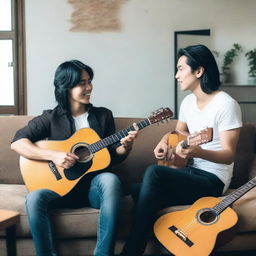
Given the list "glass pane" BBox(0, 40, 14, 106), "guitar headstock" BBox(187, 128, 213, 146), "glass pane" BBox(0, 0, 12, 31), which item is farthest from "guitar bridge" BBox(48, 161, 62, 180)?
"glass pane" BBox(0, 0, 12, 31)

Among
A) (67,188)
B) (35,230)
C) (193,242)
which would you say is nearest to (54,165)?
(67,188)

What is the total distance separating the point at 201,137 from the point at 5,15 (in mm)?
3746

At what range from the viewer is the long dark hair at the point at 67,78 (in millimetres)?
2320

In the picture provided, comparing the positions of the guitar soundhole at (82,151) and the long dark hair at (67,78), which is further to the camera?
the long dark hair at (67,78)

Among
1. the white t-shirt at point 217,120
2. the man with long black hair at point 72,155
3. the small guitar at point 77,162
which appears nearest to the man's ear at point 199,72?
the white t-shirt at point 217,120

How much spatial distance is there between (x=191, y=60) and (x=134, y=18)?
282 cm

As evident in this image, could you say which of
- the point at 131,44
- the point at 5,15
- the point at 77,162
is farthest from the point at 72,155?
the point at 5,15

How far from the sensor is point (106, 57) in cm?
489

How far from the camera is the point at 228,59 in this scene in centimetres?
499

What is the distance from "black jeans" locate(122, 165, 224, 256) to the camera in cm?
193

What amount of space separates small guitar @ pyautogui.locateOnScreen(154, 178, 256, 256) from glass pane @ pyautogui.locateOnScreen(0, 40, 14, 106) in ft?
11.1

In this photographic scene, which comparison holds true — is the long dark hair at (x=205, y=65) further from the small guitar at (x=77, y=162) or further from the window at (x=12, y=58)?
the window at (x=12, y=58)

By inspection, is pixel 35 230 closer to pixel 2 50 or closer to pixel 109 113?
pixel 109 113

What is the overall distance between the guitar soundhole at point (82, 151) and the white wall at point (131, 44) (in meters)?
2.73
